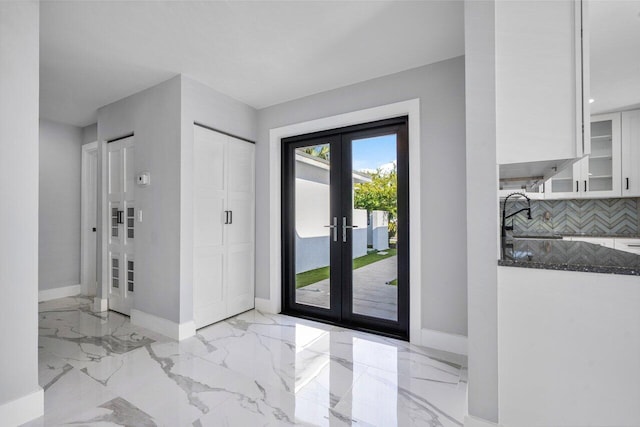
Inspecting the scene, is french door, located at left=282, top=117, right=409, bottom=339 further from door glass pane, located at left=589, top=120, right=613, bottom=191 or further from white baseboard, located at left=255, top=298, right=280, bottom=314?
door glass pane, located at left=589, top=120, right=613, bottom=191

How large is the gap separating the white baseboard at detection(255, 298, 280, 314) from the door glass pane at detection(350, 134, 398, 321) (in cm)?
100

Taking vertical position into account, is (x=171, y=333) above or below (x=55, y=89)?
below

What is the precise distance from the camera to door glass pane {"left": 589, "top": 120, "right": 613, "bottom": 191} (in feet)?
12.7

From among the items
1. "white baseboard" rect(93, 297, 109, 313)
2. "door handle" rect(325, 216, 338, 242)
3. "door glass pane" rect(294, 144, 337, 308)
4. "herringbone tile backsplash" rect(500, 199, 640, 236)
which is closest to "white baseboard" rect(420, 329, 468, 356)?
"door glass pane" rect(294, 144, 337, 308)

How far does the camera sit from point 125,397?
1935 millimetres

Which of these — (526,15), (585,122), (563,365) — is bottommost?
(563,365)

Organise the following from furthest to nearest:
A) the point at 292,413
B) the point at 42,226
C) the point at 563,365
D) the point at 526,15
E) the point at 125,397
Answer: the point at 42,226
the point at 125,397
the point at 292,413
the point at 526,15
the point at 563,365

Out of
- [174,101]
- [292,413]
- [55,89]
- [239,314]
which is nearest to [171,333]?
[239,314]

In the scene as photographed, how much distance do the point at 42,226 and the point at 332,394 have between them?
4544 millimetres

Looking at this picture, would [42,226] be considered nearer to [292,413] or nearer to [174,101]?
[174,101]

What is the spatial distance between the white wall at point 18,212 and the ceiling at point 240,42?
1.50 ft

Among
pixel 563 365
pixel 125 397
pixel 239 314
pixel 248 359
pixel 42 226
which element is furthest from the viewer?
pixel 42 226

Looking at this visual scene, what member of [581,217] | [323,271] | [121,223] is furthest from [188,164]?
[581,217]

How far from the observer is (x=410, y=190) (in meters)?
2.77
